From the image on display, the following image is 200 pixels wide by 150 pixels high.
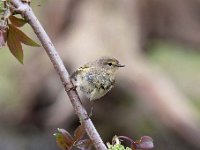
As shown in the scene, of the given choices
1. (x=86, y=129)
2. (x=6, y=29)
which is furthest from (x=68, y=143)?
(x=6, y=29)

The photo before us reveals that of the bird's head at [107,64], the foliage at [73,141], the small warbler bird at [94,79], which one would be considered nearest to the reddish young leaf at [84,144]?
the foliage at [73,141]

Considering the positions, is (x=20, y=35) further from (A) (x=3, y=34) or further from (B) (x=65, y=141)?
(B) (x=65, y=141)

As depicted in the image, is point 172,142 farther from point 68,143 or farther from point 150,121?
point 68,143

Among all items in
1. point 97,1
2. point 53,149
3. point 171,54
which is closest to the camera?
point 53,149

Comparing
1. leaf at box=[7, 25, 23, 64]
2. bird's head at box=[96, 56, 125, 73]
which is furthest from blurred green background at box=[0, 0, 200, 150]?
leaf at box=[7, 25, 23, 64]

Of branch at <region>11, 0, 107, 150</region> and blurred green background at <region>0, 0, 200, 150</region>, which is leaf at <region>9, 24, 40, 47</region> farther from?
blurred green background at <region>0, 0, 200, 150</region>

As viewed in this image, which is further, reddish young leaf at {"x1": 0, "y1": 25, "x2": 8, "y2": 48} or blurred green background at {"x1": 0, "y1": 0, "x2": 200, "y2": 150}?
blurred green background at {"x1": 0, "y1": 0, "x2": 200, "y2": 150}

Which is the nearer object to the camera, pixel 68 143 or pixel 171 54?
pixel 68 143

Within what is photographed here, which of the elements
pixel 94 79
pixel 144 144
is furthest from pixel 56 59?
pixel 94 79

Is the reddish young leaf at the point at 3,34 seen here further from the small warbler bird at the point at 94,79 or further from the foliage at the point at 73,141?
the small warbler bird at the point at 94,79
